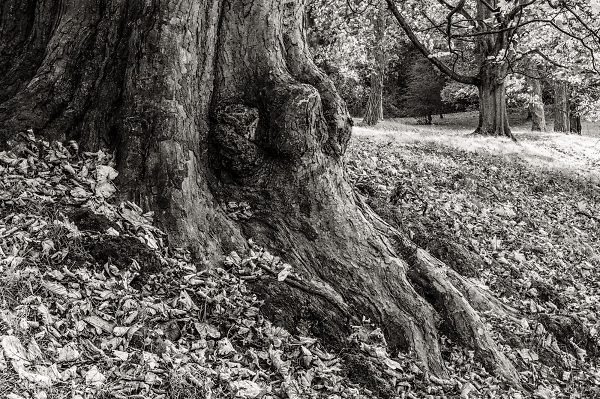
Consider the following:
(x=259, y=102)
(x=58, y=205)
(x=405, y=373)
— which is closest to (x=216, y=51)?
(x=259, y=102)

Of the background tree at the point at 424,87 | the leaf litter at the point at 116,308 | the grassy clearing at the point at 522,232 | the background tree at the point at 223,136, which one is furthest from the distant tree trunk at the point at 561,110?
the leaf litter at the point at 116,308

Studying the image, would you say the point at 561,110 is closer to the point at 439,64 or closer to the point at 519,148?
the point at 519,148

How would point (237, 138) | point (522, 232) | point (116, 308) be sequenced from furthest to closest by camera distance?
point (522, 232)
point (237, 138)
point (116, 308)

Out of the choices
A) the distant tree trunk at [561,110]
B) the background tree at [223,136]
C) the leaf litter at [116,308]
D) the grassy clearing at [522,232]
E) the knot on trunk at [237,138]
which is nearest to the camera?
the leaf litter at [116,308]

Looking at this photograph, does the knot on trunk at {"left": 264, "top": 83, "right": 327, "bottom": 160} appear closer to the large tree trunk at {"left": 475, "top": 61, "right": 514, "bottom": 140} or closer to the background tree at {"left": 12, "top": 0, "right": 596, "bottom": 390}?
the background tree at {"left": 12, "top": 0, "right": 596, "bottom": 390}

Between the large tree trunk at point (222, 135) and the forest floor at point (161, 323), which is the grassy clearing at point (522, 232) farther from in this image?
the large tree trunk at point (222, 135)

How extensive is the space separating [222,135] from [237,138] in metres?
0.14

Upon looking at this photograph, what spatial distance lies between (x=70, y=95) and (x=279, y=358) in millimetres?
2904

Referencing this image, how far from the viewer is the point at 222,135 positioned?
456cm

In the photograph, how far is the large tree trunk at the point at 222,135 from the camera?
4379mm

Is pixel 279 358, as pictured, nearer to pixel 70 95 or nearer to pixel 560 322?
pixel 70 95

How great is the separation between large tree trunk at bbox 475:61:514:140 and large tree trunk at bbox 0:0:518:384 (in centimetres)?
1654

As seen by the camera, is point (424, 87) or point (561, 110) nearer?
point (561, 110)

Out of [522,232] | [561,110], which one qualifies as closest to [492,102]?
[522,232]
